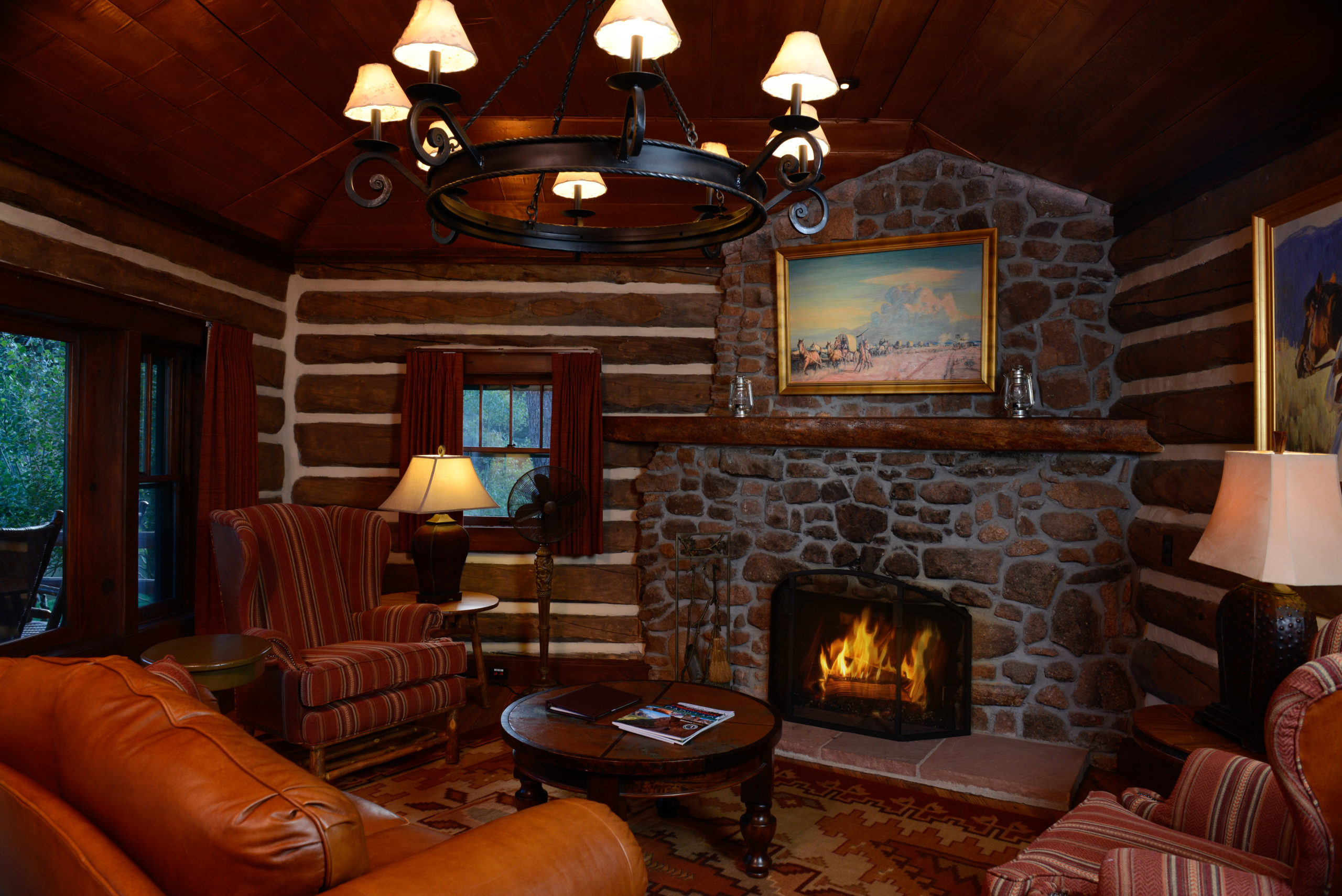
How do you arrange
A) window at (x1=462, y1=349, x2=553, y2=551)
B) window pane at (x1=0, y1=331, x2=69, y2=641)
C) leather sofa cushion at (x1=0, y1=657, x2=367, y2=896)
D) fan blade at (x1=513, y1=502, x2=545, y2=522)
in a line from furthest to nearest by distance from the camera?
window at (x1=462, y1=349, x2=553, y2=551) < fan blade at (x1=513, y1=502, x2=545, y2=522) < window pane at (x1=0, y1=331, x2=69, y2=641) < leather sofa cushion at (x1=0, y1=657, x2=367, y2=896)

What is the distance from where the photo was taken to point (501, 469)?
513 centimetres

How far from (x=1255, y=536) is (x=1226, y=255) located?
4.46ft

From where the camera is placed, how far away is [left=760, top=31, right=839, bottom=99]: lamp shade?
6.44 ft

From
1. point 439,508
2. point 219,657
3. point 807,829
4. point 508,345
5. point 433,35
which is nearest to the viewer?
point 433,35

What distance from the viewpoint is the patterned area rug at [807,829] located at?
109 inches

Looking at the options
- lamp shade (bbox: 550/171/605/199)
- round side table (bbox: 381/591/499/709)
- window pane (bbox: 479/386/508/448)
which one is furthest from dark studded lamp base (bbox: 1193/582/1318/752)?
window pane (bbox: 479/386/508/448)

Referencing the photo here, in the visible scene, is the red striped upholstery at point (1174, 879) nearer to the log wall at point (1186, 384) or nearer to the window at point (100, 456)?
the log wall at point (1186, 384)

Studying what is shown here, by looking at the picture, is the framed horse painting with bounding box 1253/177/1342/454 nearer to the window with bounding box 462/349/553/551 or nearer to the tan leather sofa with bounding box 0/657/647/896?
the tan leather sofa with bounding box 0/657/647/896

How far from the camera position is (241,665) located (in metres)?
2.81

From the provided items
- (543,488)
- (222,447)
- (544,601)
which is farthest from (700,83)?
(222,447)

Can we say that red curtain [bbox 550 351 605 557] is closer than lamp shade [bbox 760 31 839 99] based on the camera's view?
No

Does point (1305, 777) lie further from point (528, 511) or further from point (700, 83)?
point (700, 83)

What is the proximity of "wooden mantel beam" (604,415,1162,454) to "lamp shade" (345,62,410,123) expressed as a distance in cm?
267

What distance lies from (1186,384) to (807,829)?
2.38 meters
